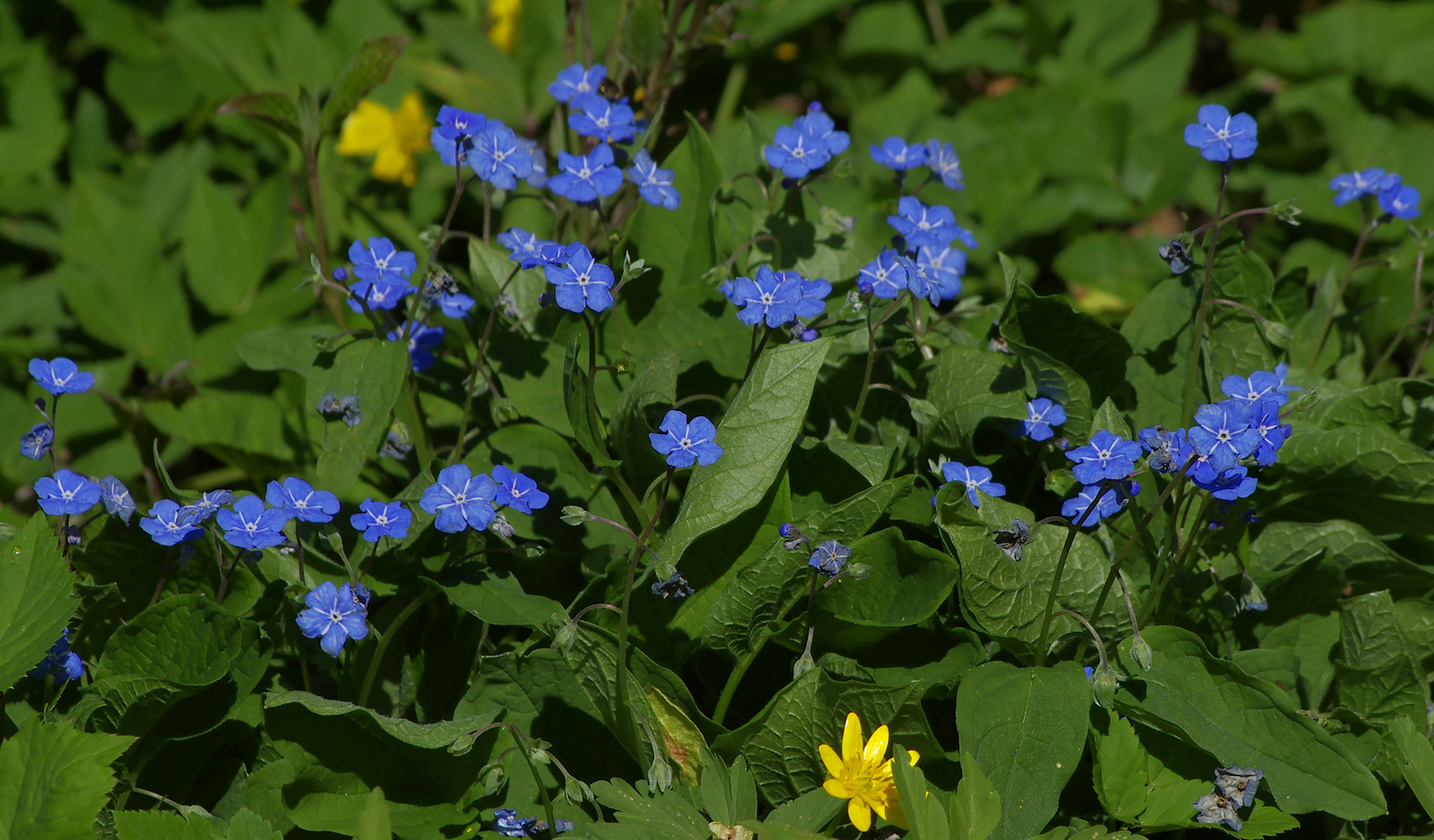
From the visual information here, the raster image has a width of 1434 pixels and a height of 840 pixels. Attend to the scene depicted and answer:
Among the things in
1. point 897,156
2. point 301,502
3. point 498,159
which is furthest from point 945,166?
point 301,502

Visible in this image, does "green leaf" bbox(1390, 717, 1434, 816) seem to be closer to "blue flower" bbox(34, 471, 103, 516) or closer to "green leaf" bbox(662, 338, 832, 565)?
"green leaf" bbox(662, 338, 832, 565)

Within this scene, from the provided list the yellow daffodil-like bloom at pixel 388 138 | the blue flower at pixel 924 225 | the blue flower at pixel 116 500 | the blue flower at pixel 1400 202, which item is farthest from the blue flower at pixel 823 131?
the yellow daffodil-like bloom at pixel 388 138

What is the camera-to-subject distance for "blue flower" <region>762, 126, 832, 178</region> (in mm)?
2291

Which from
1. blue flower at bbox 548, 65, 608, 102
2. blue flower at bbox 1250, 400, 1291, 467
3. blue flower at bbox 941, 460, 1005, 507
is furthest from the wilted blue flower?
blue flower at bbox 548, 65, 608, 102

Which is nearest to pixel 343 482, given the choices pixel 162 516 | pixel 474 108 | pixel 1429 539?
pixel 162 516

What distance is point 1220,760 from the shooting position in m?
1.86

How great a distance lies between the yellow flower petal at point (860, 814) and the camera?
1786mm

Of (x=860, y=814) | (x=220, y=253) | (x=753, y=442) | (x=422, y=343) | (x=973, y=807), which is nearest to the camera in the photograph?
(x=973, y=807)

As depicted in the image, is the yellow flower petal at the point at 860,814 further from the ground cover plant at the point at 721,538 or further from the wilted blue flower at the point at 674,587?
the wilted blue flower at the point at 674,587

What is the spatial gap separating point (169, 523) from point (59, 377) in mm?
417

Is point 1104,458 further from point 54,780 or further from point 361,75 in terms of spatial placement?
point 361,75

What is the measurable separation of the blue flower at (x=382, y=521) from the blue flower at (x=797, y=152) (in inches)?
41.9

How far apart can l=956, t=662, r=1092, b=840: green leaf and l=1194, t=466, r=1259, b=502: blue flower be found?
1.32 feet

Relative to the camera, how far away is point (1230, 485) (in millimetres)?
1770
